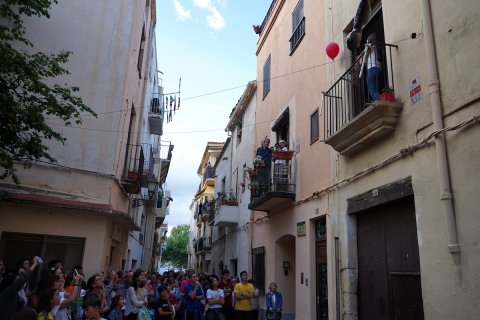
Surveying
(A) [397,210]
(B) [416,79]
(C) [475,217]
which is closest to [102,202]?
(A) [397,210]

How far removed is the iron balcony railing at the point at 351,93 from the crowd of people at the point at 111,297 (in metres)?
4.12

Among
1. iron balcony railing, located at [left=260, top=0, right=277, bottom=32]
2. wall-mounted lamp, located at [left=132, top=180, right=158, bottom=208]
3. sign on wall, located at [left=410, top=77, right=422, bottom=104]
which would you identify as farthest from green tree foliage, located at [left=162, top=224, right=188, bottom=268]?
sign on wall, located at [left=410, top=77, right=422, bottom=104]

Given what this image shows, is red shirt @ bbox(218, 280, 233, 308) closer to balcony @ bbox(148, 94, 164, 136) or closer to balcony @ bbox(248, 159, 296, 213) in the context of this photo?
balcony @ bbox(248, 159, 296, 213)

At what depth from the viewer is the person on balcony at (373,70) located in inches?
263

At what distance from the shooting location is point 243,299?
9.95 meters

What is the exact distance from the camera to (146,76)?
53.8 ft

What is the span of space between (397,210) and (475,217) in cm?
190

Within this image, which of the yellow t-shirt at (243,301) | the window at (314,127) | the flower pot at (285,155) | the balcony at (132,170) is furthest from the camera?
the balcony at (132,170)

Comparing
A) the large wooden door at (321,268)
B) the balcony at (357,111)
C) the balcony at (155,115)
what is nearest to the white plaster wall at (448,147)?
the balcony at (357,111)

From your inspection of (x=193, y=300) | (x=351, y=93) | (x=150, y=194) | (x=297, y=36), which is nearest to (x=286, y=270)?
(x=193, y=300)

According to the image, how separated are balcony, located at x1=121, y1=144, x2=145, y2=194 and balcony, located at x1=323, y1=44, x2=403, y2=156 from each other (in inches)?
235

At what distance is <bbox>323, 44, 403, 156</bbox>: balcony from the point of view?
6074 millimetres

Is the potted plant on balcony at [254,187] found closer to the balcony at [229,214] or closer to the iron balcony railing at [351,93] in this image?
the iron balcony railing at [351,93]

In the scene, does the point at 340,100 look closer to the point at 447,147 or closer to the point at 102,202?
the point at 447,147
